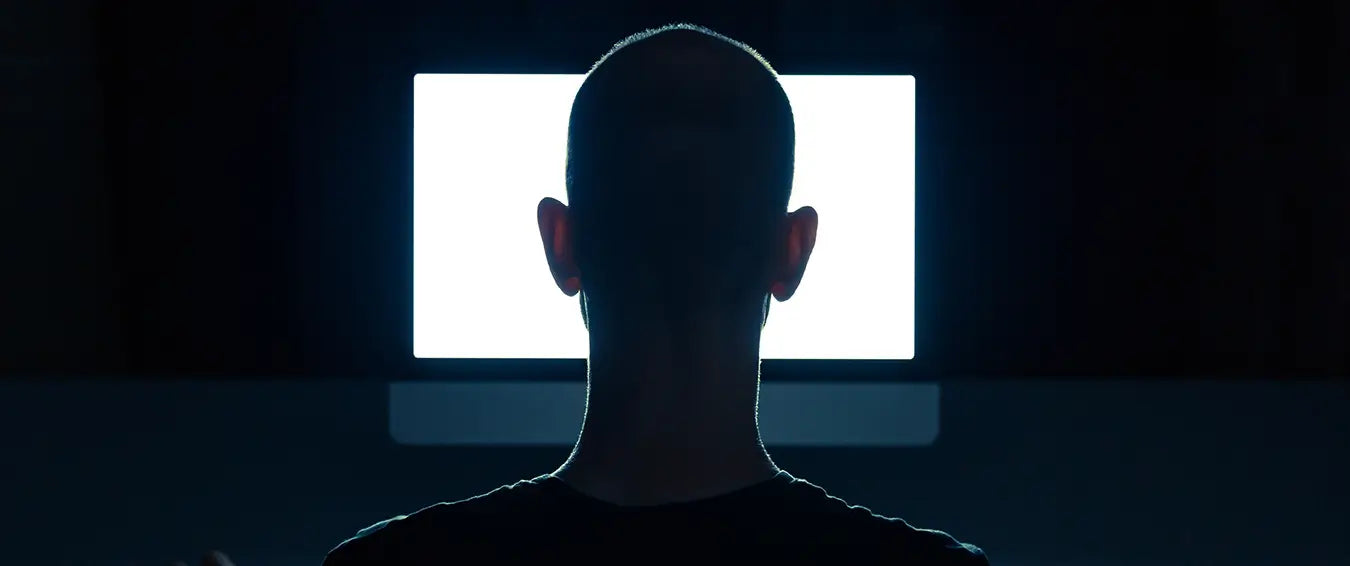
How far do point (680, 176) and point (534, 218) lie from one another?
73 centimetres

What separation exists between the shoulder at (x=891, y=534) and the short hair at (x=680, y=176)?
12 cm

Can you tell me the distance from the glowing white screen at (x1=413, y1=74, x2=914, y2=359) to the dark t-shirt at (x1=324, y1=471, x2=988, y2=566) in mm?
686

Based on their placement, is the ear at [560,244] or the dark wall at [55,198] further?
the dark wall at [55,198]

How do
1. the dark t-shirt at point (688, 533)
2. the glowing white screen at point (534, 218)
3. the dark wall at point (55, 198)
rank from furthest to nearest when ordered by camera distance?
1. the dark wall at point (55, 198)
2. the glowing white screen at point (534, 218)
3. the dark t-shirt at point (688, 533)

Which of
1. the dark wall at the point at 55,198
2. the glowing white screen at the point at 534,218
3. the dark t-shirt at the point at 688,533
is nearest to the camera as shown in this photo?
the dark t-shirt at the point at 688,533

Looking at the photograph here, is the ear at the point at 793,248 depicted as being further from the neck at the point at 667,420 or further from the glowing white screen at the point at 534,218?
the glowing white screen at the point at 534,218

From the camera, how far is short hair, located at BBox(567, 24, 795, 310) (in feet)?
1.88

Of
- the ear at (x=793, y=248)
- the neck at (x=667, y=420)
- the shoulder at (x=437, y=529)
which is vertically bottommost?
the shoulder at (x=437, y=529)

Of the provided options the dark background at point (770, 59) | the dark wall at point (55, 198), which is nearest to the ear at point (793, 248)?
the dark background at point (770, 59)

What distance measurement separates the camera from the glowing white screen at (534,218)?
1.26 meters

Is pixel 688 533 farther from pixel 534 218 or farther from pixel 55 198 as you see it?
pixel 55 198

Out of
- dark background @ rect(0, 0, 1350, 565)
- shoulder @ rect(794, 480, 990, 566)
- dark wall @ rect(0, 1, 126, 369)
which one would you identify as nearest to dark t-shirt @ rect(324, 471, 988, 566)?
shoulder @ rect(794, 480, 990, 566)

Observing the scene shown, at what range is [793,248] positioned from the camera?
0.61 m

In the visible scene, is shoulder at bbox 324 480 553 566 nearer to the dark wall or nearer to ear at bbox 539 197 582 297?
ear at bbox 539 197 582 297
